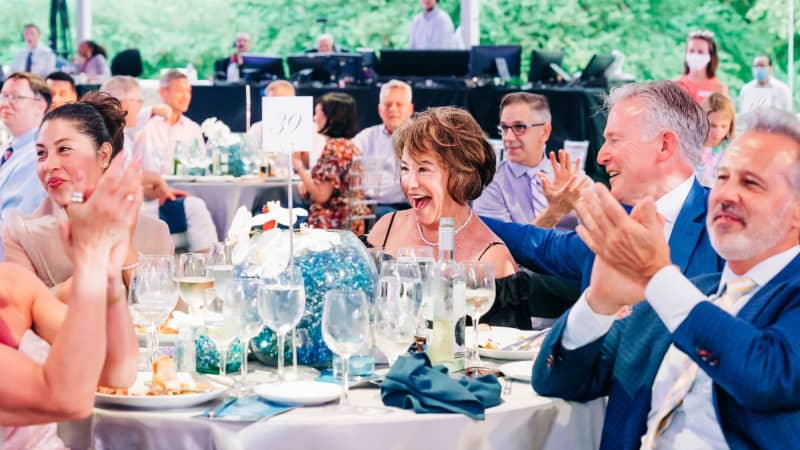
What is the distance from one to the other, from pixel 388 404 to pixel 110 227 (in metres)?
0.68

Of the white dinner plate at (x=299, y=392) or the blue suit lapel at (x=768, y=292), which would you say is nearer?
the blue suit lapel at (x=768, y=292)

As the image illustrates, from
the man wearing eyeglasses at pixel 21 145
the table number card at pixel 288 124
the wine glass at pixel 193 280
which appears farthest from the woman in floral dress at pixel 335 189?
the wine glass at pixel 193 280

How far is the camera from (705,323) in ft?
6.08

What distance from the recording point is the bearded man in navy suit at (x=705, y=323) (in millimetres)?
1858

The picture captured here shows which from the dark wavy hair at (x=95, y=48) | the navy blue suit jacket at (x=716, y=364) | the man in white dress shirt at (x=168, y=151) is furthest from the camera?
the dark wavy hair at (x=95, y=48)

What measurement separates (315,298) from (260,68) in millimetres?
9473

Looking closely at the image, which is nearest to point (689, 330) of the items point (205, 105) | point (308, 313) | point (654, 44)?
point (308, 313)

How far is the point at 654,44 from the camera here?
1419 cm

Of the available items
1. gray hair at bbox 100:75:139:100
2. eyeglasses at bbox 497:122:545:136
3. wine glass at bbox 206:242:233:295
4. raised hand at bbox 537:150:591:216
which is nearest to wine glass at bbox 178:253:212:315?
wine glass at bbox 206:242:233:295

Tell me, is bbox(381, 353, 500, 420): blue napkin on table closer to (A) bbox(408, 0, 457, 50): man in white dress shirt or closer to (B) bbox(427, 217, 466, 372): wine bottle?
(B) bbox(427, 217, 466, 372): wine bottle

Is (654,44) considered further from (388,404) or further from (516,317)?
(388,404)

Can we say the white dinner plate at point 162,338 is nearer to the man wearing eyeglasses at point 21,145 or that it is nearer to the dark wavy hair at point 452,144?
the dark wavy hair at point 452,144

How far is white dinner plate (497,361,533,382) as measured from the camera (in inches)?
91.7

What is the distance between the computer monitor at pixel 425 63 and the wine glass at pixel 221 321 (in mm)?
8445
